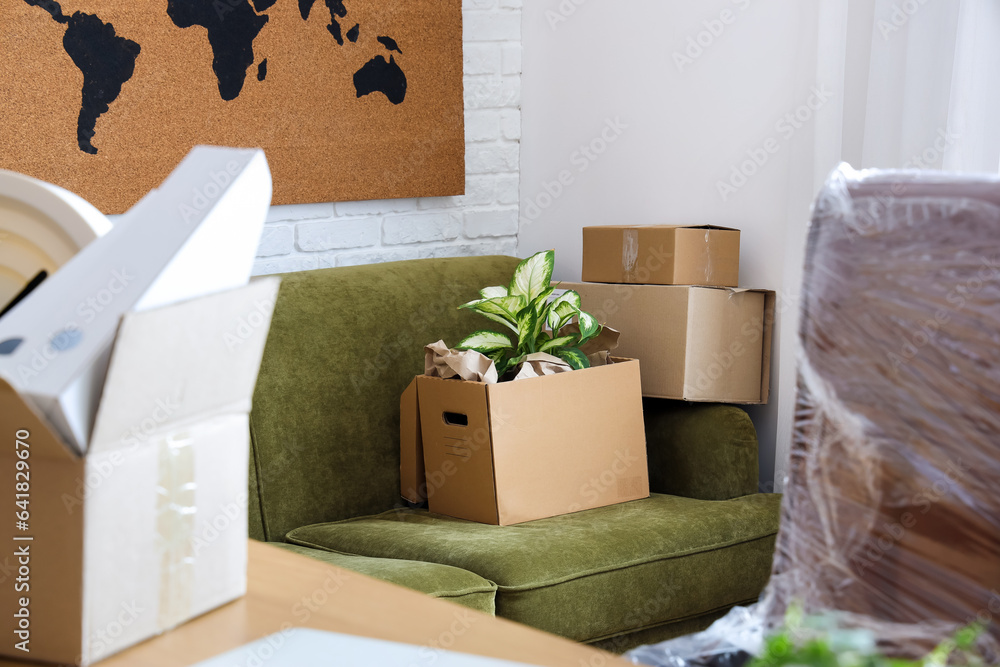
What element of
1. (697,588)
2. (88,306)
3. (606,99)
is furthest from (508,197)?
(88,306)

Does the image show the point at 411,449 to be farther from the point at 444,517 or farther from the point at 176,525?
the point at 176,525

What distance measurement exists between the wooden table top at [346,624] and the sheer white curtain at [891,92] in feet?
3.97

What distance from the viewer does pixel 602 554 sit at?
1728 mm

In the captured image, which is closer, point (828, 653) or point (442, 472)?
point (828, 653)

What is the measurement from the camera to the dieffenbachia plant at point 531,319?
Answer: 2016mm

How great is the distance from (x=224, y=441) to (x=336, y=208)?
1723 mm

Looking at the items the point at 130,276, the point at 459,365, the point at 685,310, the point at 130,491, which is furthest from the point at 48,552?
the point at 685,310

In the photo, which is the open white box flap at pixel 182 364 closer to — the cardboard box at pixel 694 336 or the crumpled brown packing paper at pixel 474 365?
the crumpled brown packing paper at pixel 474 365

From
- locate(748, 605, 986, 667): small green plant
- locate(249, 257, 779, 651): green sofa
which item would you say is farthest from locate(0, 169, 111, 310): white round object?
locate(249, 257, 779, 651): green sofa

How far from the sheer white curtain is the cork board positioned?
3.10 feet

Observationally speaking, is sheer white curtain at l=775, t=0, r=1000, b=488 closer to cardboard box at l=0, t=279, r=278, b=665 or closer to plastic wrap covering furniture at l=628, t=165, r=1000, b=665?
plastic wrap covering furniture at l=628, t=165, r=1000, b=665

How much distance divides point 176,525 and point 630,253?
159cm

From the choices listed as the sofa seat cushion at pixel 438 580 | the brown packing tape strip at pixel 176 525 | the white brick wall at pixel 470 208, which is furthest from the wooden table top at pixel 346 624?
the white brick wall at pixel 470 208

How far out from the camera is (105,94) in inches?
79.3
